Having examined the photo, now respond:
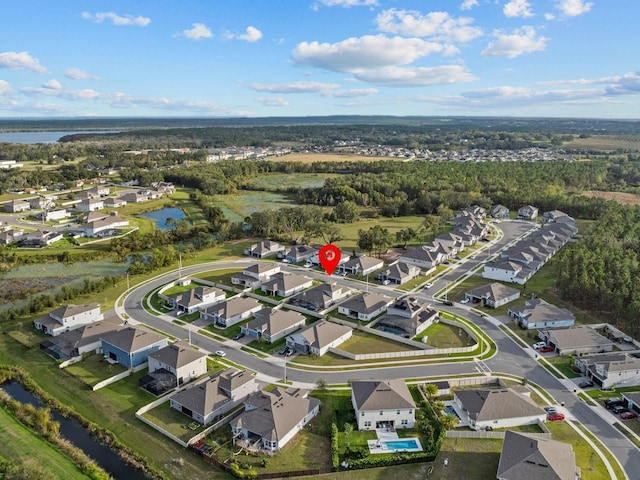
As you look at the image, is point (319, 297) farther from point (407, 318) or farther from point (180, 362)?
point (180, 362)

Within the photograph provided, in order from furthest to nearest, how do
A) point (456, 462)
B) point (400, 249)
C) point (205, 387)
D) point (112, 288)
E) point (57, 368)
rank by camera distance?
point (400, 249)
point (112, 288)
point (57, 368)
point (205, 387)
point (456, 462)

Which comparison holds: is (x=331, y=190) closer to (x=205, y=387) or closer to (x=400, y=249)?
(x=400, y=249)

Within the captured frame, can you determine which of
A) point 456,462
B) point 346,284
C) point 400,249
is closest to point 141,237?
point 346,284

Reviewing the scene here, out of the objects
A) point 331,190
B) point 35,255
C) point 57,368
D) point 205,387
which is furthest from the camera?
point 331,190

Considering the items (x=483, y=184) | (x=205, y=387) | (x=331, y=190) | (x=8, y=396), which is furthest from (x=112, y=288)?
(x=483, y=184)

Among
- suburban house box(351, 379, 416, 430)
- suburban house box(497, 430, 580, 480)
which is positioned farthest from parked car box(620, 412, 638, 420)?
suburban house box(351, 379, 416, 430)

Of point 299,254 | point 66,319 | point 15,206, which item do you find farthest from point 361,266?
point 15,206

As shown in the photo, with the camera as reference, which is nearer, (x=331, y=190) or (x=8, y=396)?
(x=8, y=396)
